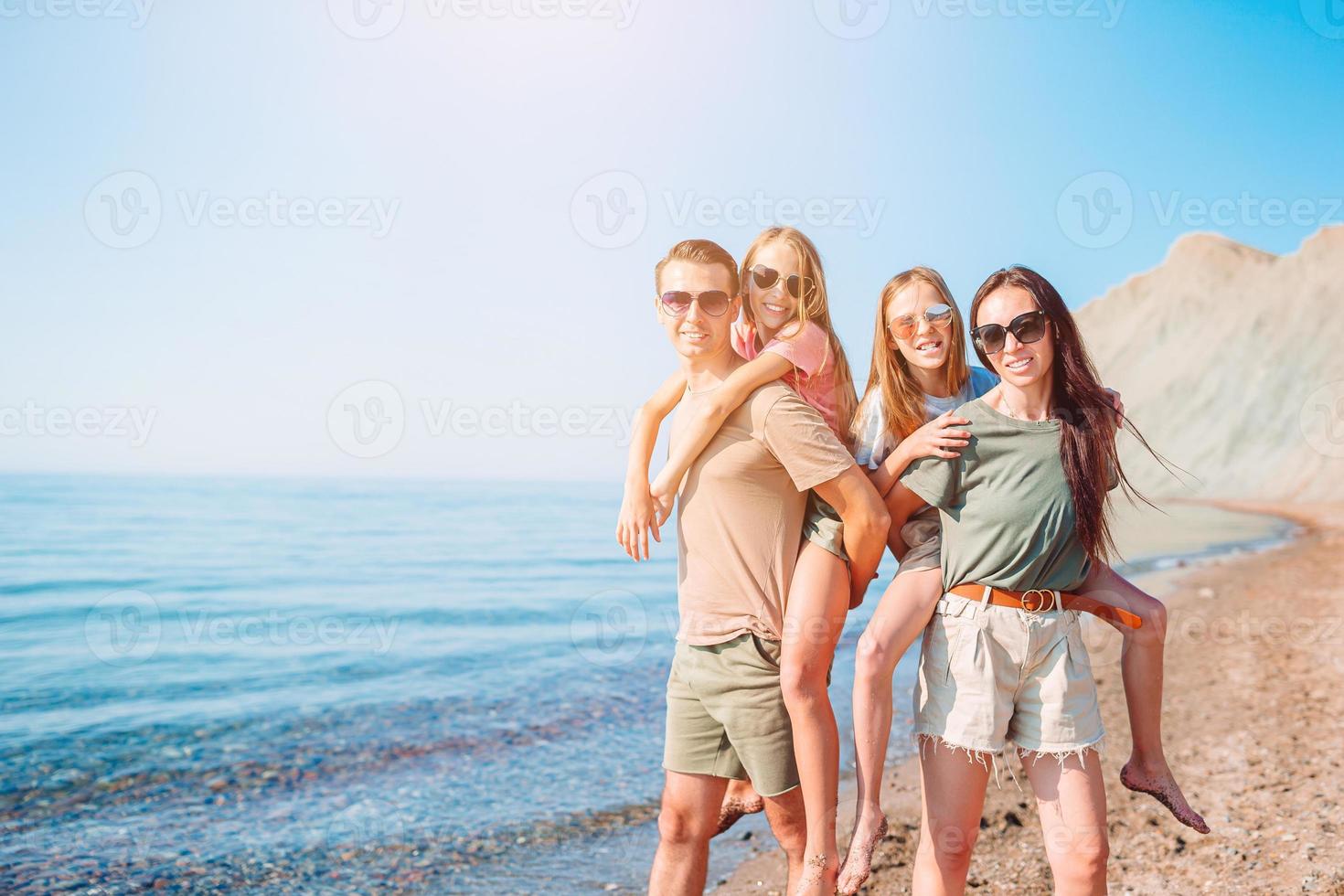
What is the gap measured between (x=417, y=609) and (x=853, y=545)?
14645 mm

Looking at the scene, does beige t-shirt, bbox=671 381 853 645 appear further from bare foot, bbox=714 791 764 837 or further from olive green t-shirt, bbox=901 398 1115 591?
bare foot, bbox=714 791 764 837

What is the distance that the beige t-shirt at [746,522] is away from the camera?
293cm

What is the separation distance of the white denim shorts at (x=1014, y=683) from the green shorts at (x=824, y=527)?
1.24 feet

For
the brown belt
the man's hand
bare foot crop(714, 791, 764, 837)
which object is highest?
the man's hand

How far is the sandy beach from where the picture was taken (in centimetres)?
436

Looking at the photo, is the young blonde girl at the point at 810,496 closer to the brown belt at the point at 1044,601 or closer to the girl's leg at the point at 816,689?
the girl's leg at the point at 816,689

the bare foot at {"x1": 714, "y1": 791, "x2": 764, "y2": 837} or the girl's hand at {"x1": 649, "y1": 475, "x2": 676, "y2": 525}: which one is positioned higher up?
the girl's hand at {"x1": 649, "y1": 475, "x2": 676, "y2": 525}

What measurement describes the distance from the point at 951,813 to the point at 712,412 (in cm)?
143

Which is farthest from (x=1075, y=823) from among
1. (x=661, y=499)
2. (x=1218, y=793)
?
(x=1218, y=793)

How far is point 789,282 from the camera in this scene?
3.13 meters

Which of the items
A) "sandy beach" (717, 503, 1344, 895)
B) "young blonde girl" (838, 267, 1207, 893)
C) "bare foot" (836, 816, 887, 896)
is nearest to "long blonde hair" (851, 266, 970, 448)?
"young blonde girl" (838, 267, 1207, 893)

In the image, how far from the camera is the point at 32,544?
2273 cm

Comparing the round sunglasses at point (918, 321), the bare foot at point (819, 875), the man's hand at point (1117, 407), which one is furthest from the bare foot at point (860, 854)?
the round sunglasses at point (918, 321)

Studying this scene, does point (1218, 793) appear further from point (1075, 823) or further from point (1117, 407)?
point (1117, 407)
